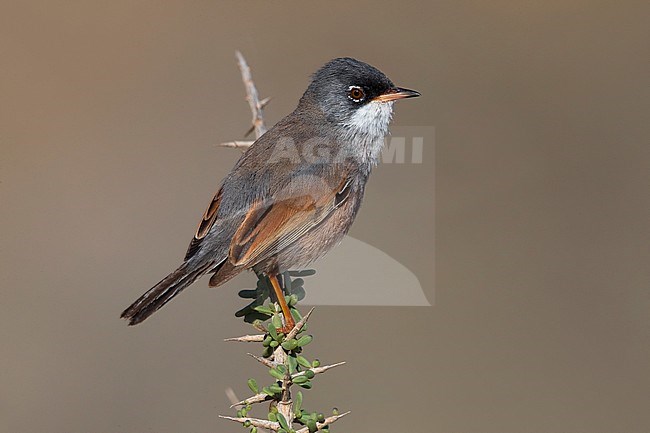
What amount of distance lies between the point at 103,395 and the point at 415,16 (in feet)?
16.9

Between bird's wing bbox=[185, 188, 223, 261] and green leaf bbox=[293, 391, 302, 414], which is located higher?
bird's wing bbox=[185, 188, 223, 261]

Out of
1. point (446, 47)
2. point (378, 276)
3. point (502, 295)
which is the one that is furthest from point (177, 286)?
point (446, 47)

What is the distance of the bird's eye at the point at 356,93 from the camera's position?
175 inches

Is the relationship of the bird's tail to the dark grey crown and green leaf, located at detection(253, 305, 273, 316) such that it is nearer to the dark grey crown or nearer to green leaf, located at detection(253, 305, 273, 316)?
green leaf, located at detection(253, 305, 273, 316)

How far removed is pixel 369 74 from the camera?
4402 millimetres

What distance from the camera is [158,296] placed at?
3561 mm

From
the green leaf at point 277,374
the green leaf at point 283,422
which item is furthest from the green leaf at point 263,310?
the green leaf at point 283,422

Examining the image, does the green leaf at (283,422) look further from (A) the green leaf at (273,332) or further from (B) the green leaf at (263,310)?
(B) the green leaf at (263,310)

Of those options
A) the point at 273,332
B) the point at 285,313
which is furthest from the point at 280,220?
the point at 273,332

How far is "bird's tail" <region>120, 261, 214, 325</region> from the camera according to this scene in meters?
3.52

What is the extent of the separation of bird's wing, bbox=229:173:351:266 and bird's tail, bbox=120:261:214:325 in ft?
0.76

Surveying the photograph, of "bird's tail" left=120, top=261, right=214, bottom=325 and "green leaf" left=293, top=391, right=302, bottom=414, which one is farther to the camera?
"bird's tail" left=120, top=261, right=214, bottom=325

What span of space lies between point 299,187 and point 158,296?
980 mm

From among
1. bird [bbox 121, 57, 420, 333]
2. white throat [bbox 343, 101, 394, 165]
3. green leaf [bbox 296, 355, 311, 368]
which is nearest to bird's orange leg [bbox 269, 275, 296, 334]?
bird [bbox 121, 57, 420, 333]
